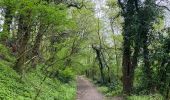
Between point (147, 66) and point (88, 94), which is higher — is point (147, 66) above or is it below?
above

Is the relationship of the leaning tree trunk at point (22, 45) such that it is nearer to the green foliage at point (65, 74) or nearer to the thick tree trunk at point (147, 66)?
the thick tree trunk at point (147, 66)

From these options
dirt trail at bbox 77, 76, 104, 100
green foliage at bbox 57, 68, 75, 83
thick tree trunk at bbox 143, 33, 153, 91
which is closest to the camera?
dirt trail at bbox 77, 76, 104, 100

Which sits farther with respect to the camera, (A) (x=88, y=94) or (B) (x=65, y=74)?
(B) (x=65, y=74)

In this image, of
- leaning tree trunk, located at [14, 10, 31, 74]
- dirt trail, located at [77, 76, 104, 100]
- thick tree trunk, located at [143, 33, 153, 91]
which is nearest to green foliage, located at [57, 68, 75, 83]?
dirt trail, located at [77, 76, 104, 100]

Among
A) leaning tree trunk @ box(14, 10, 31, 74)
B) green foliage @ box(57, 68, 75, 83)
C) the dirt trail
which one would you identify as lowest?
the dirt trail

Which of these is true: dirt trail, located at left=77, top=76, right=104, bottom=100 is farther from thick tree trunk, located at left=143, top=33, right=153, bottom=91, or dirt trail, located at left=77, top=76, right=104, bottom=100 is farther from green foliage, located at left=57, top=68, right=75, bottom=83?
thick tree trunk, located at left=143, top=33, right=153, bottom=91

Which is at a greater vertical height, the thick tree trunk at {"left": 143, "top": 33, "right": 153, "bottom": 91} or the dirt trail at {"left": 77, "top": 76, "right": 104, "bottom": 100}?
the thick tree trunk at {"left": 143, "top": 33, "right": 153, "bottom": 91}

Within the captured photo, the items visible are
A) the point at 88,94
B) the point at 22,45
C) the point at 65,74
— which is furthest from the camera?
the point at 65,74

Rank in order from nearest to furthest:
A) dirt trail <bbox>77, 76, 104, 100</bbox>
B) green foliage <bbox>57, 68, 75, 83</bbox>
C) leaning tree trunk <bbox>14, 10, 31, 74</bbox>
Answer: leaning tree trunk <bbox>14, 10, 31, 74</bbox> → dirt trail <bbox>77, 76, 104, 100</bbox> → green foliage <bbox>57, 68, 75, 83</bbox>

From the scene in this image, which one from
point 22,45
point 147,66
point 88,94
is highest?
point 22,45

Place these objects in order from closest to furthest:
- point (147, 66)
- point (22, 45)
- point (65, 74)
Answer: point (22, 45) → point (147, 66) → point (65, 74)

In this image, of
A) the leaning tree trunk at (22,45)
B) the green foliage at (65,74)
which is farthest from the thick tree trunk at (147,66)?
the leaning tree trunk at (22,45)

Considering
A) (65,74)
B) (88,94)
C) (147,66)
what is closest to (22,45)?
(88,94)

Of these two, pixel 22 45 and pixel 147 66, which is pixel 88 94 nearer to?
pixel 147 66
